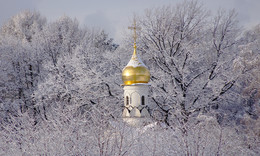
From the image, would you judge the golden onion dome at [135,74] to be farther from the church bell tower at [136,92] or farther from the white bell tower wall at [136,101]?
the white bell tower wall at [136,101]

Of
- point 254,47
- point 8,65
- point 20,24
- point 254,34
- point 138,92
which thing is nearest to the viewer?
point 138,92

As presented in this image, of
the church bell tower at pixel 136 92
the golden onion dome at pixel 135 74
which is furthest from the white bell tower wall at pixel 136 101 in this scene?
the golden onion dome at pixel 135 74

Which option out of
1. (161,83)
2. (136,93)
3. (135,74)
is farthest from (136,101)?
(161,83)

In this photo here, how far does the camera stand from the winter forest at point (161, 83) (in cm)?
890

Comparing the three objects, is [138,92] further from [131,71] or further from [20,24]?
[20,24]

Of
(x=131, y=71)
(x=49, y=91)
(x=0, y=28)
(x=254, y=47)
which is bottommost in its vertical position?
(x=49, y=91)

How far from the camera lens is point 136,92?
14258 millimetres

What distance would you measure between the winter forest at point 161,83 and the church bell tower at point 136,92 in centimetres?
66

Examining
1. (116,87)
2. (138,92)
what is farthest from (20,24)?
(138,92)

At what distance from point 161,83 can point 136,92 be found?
331 centimetres

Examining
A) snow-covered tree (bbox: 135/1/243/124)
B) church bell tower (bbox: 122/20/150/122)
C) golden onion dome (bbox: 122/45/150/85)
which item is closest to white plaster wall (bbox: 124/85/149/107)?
church bell tower (bbox: 122/20/150/122)

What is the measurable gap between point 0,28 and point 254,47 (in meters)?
23.6

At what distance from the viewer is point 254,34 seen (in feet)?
Answer: 63.5

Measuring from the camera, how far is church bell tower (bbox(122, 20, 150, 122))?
14086mm
